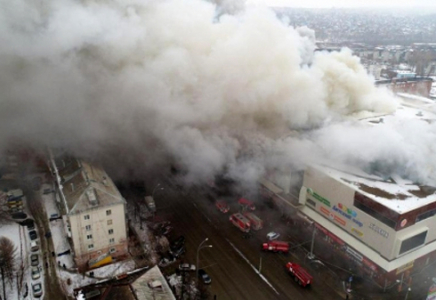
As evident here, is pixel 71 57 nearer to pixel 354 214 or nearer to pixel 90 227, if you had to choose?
pixel 90 227

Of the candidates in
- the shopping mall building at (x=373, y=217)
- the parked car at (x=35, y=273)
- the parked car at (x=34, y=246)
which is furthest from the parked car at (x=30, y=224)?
the shopping mall building at (x=373, y=217)

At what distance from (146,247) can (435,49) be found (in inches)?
2870

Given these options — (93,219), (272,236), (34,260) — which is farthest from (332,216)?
(34,260)

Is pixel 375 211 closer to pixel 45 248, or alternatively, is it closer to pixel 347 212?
pixel 347 212

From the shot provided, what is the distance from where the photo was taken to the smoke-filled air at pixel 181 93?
14.4 metres

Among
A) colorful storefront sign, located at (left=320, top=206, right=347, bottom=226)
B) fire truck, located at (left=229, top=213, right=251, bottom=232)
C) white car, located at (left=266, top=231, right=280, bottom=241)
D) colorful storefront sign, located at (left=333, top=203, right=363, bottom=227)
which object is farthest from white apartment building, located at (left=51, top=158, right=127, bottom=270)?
colorful storefront sign, located at (left=333, top=203, right=363, bottom=227)

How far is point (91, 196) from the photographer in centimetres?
1386

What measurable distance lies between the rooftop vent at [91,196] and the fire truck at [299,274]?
25.3 ft

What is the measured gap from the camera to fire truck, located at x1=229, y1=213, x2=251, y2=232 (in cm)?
1659

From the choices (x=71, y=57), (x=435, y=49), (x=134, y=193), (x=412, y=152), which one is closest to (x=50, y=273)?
(x=134, y=193)

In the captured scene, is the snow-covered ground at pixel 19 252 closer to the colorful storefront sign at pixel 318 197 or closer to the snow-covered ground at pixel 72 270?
the snow-covered ground at pixel 72 270

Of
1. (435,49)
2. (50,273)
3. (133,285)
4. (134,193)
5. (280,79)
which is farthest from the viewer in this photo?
(435,49)

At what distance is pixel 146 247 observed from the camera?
15531 mm

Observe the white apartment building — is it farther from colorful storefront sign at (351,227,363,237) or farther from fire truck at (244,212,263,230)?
colorful storefront sign at (351,227,363,237)
